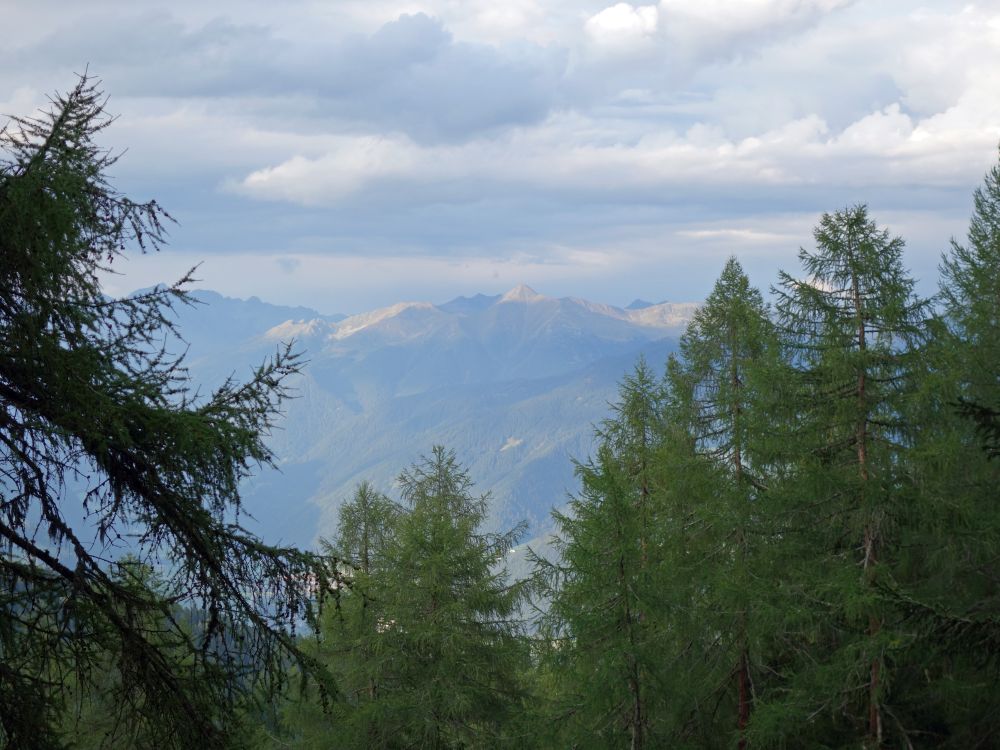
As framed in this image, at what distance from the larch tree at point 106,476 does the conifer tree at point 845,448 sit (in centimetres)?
871

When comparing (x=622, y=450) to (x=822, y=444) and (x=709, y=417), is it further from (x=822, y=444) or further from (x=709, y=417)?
(x=822, y=444)

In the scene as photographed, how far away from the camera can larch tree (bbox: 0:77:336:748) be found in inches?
175

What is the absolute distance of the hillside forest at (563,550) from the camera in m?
4.66

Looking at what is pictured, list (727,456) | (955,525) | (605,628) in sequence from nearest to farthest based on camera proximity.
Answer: (955,525) < (605,628) < (727,456)

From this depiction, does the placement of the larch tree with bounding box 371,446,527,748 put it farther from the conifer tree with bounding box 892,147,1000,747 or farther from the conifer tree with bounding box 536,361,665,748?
Result: the conifer tree with bounding box 892,147,1000,747

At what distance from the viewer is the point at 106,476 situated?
4934 millimetres

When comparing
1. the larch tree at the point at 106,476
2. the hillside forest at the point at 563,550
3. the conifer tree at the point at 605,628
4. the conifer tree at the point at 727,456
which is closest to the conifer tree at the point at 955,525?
the hillside forest at the point at 563,550

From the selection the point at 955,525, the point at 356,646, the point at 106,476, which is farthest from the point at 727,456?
the point at 106,476

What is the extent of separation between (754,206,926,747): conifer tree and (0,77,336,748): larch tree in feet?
28.6

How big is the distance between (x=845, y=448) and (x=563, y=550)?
507 centimetres

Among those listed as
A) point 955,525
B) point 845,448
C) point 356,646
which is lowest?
point 356,646

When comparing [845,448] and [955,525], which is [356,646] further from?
[955,525]

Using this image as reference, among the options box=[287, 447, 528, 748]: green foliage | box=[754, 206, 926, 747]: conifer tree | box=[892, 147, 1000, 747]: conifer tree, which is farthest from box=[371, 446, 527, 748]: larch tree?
box=[892, 147, 1000, 747]: conifer tree

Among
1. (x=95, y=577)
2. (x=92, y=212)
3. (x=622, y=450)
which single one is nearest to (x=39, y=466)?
(x=95, y=577)
